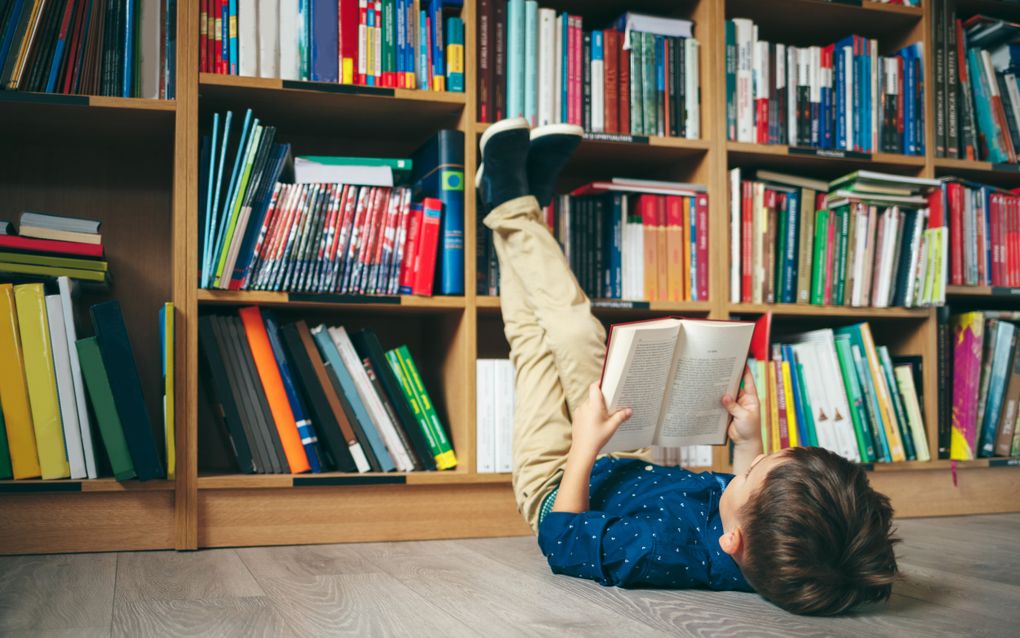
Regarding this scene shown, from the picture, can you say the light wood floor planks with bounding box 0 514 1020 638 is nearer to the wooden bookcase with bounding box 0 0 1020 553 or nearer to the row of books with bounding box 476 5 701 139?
the wooden bookcase with bounding box 0 0 1020 553

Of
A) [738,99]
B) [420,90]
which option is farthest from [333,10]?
[738,99]

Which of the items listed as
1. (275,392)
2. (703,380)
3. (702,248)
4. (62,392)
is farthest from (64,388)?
(702,248)

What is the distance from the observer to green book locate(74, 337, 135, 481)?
1.66 metres

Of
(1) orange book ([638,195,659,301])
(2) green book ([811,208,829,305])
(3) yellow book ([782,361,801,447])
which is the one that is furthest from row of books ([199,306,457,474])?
(2) green book ([811,208,829,305])

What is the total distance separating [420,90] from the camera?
6.43 ft

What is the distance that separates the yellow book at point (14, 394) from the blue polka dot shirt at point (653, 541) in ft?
3.46

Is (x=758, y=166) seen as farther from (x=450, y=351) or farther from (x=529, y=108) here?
(x=450, y=351)

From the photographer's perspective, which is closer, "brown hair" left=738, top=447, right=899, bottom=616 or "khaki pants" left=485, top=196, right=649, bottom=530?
"brown hair" left=738, top=447, right=899, bottom=616

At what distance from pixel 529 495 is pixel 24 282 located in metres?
1.15

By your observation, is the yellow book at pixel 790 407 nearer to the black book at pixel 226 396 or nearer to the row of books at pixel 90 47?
the black book at pixel 226 396

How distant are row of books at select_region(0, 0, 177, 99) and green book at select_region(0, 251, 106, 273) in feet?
1.14

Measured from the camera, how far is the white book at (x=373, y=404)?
1929 mm

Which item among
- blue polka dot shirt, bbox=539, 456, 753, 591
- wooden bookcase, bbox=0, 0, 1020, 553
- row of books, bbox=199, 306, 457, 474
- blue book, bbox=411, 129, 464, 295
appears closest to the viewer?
blue polka dot shirt, bbox=539, 456, 753, 591

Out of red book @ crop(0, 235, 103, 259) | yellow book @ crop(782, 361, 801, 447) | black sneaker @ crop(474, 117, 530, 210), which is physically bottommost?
yellow book @ crop(782, 361, 801, 447)
